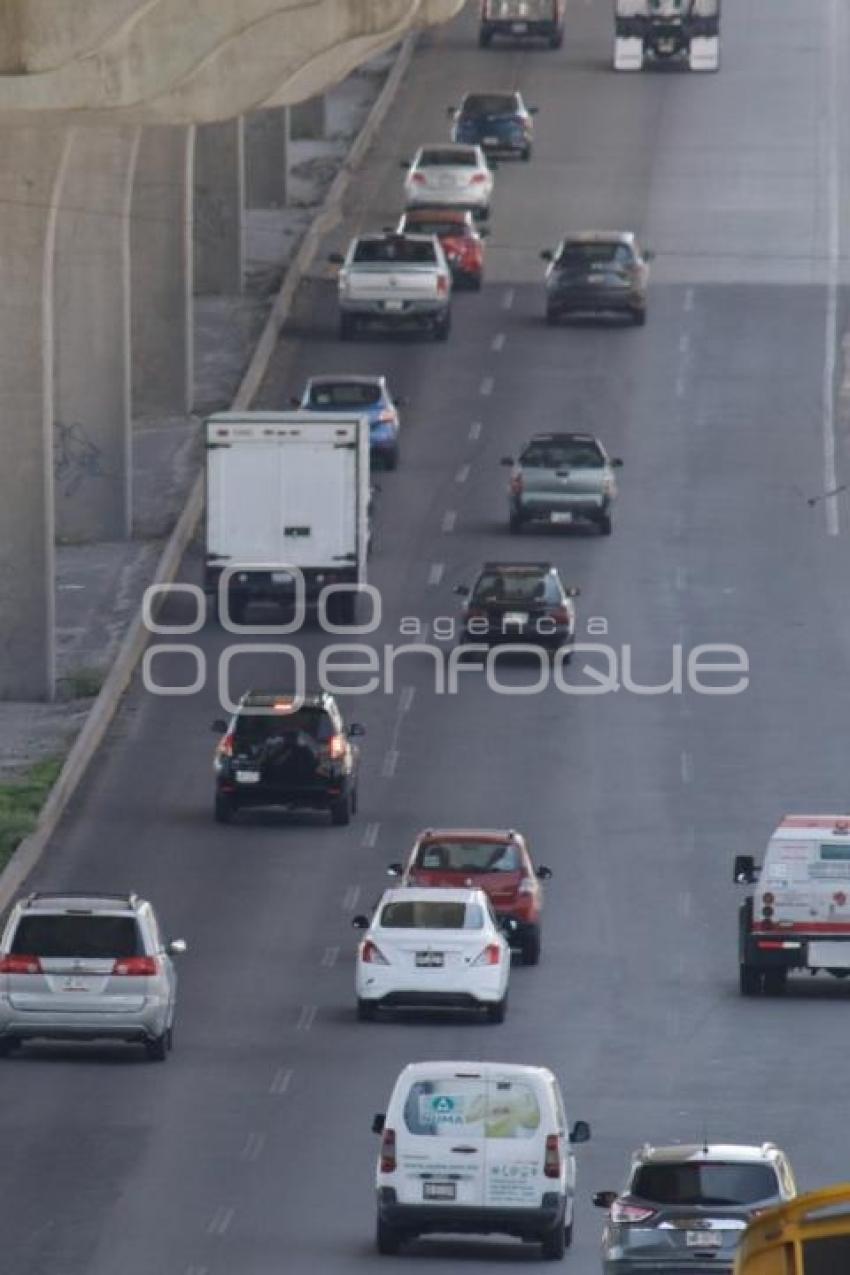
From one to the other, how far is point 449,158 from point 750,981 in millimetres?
54693

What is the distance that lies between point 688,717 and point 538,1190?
1139 inches

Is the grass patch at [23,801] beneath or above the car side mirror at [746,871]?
beneath

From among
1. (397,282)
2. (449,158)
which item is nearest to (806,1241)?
(397,282)

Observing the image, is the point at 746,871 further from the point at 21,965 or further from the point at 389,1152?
the point at 389,1152

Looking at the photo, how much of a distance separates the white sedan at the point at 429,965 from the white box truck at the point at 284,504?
71.4ft

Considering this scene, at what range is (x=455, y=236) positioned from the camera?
3597 inches

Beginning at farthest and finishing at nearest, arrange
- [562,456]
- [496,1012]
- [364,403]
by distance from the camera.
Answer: [364,403]
[562,456]
[496,1012]

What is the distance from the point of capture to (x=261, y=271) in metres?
94.9

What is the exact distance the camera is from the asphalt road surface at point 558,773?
121ft

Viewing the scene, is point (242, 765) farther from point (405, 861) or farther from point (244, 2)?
point (244, 2)

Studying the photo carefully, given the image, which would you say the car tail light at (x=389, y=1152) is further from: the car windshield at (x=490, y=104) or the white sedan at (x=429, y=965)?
the car windshield at (x=490, y=104)

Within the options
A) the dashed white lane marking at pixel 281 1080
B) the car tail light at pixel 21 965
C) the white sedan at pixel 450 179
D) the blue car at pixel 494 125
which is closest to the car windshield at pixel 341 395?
the white sedan at pixel 450 179

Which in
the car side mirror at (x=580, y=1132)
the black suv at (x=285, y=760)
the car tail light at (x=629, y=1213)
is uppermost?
the car tail light at (x=629, y=1213)

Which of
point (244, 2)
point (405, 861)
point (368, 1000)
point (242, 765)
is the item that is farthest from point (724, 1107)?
point (244, 2)
